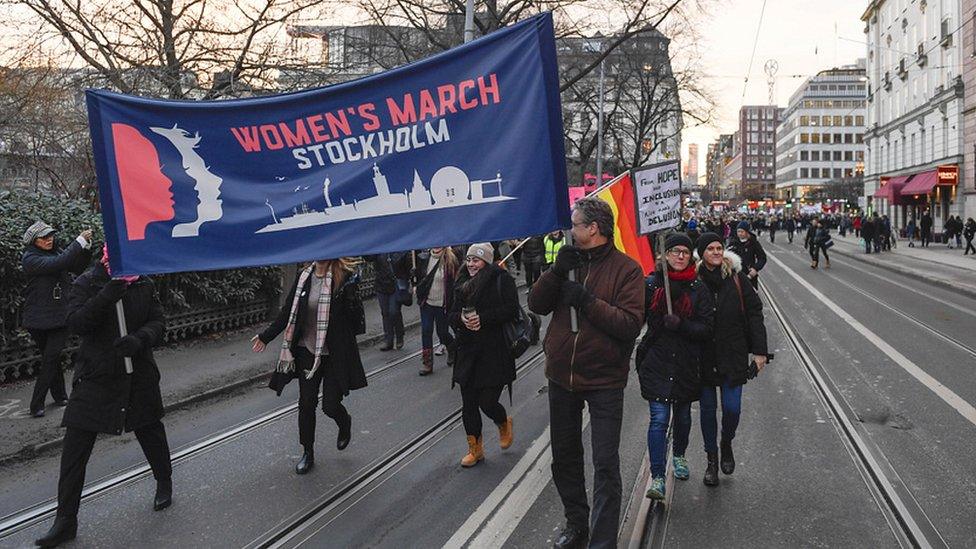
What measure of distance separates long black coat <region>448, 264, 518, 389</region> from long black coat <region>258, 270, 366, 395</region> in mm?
786

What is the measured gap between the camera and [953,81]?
40.2 meters

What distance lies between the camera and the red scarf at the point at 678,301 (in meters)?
5.13

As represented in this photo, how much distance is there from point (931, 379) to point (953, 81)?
38.8 meters

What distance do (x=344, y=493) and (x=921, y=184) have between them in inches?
1817

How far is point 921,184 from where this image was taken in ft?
142

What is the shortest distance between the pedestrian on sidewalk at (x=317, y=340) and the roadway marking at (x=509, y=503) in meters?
1.41

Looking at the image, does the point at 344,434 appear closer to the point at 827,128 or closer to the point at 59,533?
the point at 59,533

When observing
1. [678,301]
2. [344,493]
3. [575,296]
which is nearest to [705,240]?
[678,301]

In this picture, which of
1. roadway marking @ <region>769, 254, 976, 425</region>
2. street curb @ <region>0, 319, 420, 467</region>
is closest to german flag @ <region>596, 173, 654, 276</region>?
roadway marking @ <region>769, 254, 976, 425</region>

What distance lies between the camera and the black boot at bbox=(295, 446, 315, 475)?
5805 mm

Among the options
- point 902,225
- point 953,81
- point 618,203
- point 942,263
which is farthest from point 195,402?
point 902,225

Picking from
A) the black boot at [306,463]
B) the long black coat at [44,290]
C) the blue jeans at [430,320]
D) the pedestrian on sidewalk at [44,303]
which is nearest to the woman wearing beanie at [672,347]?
the black boot at [306,463]

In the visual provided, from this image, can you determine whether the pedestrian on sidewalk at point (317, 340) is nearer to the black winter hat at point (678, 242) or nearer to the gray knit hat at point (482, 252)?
the gray knit hat at point (482, 252)

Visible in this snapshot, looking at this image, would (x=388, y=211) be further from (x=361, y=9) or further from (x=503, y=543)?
(x=361, y=9)
